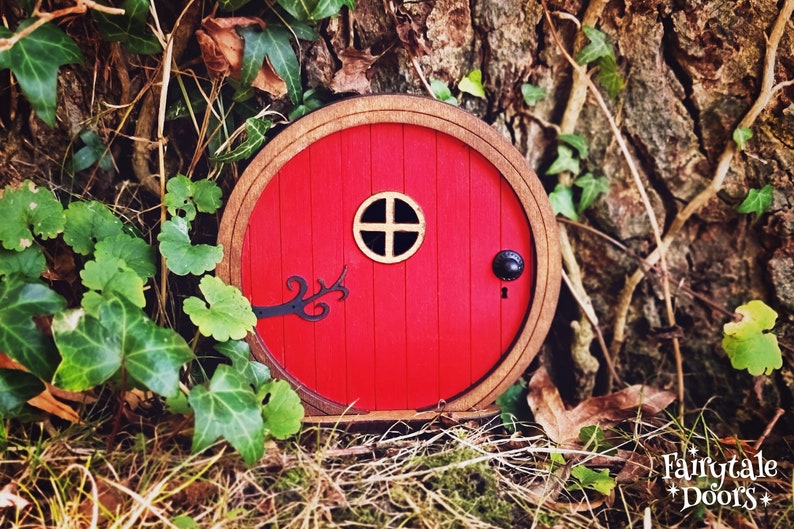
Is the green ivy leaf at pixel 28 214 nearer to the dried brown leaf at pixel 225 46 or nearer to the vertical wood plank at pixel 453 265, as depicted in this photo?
the dried brown leaf at pixel 225 46

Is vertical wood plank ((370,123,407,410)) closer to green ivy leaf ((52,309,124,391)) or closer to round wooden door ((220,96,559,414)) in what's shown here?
round wooden door ((220,96,559,414))

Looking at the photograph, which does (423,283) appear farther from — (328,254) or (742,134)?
(742,134)

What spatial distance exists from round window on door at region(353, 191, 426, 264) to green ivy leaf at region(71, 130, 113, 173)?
32.9 inches

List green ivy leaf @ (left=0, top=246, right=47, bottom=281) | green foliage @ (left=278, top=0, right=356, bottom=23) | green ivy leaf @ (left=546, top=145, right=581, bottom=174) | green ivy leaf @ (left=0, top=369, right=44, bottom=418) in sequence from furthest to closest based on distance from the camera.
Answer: green ivy leaf @ (left=546, top=145, right=581, bottom=174) → green foliage @ (left=278, top=0, right=356, bottom=23) → green ivy leaf @ (left=0, top=246, right=47, bottom=281) → green ivy leaf @ (left=0, top=369, right=44, bottom=418)

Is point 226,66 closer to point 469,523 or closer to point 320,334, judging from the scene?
point 320,334

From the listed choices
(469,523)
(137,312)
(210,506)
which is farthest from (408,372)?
(137,312)

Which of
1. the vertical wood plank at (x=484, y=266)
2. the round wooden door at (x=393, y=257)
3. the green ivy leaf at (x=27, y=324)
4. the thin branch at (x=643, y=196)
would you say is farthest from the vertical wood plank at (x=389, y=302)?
the green ivy leaf at (x=27, y=324)

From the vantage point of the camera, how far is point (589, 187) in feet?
7.34

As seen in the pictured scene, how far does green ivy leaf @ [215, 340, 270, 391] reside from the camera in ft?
6.16

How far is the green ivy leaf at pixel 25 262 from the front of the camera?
178 centimetres

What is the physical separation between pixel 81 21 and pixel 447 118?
115 centimetres

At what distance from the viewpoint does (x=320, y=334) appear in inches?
79.5

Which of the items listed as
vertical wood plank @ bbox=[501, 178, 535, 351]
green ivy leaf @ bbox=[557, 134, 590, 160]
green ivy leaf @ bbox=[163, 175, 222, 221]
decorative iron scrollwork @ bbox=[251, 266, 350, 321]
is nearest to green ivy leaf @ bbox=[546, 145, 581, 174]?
green ivy leaf @ bbox=[557, 134, 590, 160]

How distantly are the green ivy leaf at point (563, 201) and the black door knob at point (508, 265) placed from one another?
0.30m
